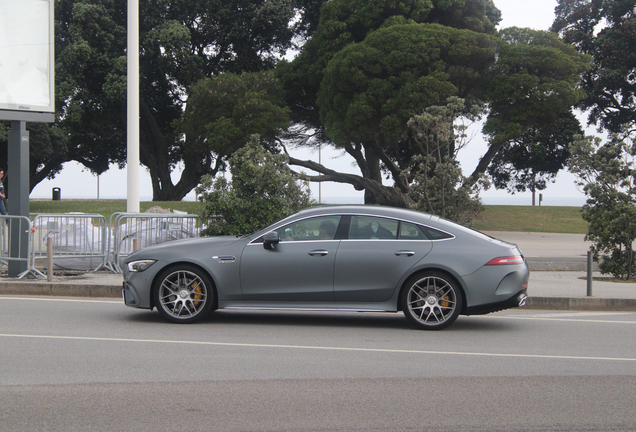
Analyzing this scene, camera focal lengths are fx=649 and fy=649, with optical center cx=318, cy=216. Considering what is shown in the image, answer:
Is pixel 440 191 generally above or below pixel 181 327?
above

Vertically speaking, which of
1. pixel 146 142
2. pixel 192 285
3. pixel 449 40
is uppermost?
pixel 449 40

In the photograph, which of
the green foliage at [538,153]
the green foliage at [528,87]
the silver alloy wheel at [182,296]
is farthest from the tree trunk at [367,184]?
the silver alloy wheel at [182,296]

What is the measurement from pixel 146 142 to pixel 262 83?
40.9 ft

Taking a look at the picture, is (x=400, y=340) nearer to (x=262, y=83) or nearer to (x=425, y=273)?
(x=425, y=273)

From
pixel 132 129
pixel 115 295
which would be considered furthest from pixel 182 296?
pixel 132 129

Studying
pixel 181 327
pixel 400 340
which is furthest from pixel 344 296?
pixel 181 327

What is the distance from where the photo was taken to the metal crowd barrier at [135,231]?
13.2m

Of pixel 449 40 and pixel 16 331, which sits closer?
pixel 16 331

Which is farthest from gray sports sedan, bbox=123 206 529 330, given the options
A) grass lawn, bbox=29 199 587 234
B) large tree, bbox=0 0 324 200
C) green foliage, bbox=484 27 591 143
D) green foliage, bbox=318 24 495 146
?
large tree, bbox=0 0 324 200

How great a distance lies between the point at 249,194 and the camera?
13.8 metres

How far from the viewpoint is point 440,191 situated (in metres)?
16.0

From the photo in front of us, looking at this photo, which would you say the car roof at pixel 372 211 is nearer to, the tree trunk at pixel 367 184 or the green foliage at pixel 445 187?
the green foliage at pixel 445 187

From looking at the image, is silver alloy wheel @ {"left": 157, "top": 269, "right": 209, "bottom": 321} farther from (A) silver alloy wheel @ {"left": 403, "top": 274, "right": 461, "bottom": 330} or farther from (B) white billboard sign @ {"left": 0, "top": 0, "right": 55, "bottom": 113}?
(B) white billboard sign @ {"left": 0, "top": 0, "right": 55, "bottom": 113}

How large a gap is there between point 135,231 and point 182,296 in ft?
17.7
